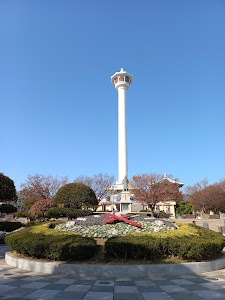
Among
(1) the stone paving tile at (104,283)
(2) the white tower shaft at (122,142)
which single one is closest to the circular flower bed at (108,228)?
(1) the stone paving tile at (104,283)

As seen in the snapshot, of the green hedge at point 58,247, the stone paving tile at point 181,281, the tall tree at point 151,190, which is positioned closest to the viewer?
the stone paving tile at point 181,281

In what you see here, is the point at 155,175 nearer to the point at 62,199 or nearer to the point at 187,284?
the point at 62,199

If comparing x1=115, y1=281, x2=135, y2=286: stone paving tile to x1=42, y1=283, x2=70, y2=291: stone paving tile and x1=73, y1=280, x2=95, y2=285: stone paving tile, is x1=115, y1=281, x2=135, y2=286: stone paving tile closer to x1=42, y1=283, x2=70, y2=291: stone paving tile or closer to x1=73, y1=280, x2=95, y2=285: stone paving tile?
x1=73, y1=280, x2=95, y2=285: stone paving tile

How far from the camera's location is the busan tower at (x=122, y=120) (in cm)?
6381

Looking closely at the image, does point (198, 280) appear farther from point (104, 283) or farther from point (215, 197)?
point (215, 197)

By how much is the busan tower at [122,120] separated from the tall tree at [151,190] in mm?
12832

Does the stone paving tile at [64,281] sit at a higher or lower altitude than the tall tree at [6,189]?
lower

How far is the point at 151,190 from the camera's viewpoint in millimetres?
46281

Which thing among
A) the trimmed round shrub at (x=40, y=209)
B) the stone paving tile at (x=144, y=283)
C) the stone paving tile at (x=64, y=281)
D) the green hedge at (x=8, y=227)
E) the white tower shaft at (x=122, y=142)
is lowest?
the stone paving tile at (x=144, y=283)

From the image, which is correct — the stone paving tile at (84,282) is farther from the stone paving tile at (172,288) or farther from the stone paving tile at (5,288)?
the stone paving tile at (172,288)

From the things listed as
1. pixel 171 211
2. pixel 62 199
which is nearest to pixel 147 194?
pixel 171 211

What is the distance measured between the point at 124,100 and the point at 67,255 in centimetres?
6075

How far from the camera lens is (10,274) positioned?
8.48 m

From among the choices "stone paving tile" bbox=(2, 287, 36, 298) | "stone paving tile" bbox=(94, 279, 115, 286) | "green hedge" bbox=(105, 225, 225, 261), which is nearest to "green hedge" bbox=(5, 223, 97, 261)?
"green hedge" bbox=(105, 225, 225, 261)
